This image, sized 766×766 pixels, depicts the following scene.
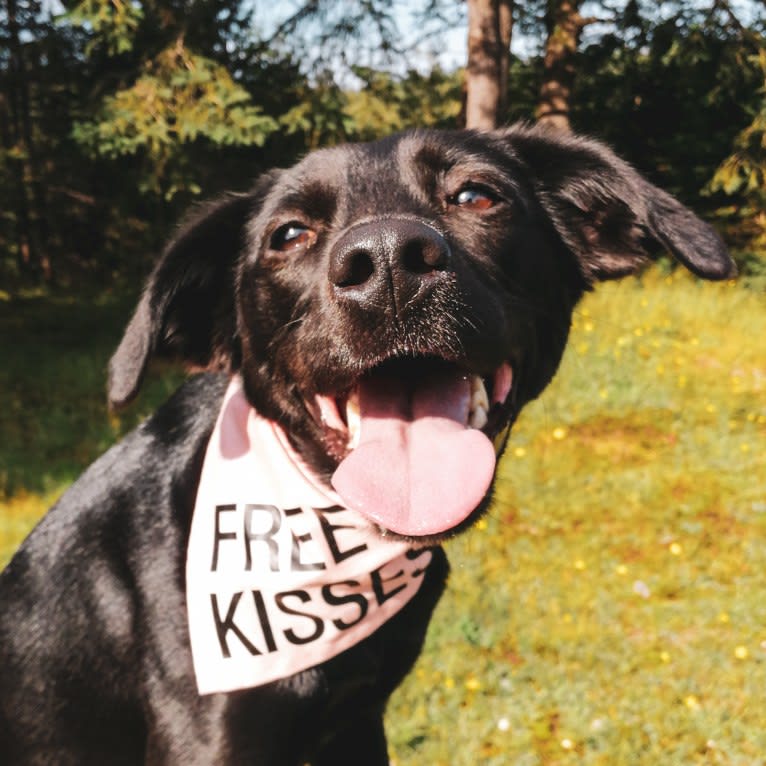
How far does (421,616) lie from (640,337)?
4.94 metres

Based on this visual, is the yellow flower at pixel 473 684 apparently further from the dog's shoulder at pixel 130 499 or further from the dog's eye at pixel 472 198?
the dog's eye at pixel 472 198

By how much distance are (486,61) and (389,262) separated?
5890mm

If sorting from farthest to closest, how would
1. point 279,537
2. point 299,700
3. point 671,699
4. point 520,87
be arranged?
point 520,87, point 671,699, point 279,537, point 299,700

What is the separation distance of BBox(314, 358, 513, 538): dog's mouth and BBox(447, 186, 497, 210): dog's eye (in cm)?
42

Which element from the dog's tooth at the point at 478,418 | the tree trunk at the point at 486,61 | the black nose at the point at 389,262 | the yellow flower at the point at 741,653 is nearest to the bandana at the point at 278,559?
the dog's tooth at the point at 478,418

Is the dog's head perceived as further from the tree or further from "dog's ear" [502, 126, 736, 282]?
the tree

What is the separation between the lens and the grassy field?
2.64 metres

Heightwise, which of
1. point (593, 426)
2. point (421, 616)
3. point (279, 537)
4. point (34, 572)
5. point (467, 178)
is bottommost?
point (593, 426)

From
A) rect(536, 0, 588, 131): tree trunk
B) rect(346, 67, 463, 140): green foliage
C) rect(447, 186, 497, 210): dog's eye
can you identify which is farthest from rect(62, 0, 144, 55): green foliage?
rect(447, 186, 497, 210): dog's eye

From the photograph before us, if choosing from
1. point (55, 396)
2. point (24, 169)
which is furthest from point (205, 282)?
point (24, 169)

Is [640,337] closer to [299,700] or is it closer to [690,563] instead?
[690,563]

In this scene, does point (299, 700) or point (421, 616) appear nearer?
point (299, 700)

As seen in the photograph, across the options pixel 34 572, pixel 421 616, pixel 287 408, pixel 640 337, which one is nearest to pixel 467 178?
pixel 287 408

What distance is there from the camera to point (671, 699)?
277cm
